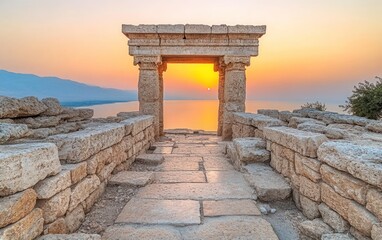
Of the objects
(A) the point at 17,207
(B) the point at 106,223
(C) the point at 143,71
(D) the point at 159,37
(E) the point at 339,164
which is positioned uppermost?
(D) the point at 159,37

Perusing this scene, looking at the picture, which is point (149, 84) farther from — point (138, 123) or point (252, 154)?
point (252, 154)

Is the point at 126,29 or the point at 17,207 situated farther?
the point at 126,29

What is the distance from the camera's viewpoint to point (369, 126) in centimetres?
565

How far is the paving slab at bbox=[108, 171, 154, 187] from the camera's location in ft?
14.9

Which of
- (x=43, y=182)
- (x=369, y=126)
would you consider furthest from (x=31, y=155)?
(x=369, y=126)

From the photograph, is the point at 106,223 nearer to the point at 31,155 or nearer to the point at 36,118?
the point at 31,155

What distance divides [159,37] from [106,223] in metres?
7.11

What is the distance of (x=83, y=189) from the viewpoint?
11.5 ft

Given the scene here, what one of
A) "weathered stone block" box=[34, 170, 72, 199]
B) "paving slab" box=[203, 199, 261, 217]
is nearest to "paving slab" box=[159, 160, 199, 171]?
"paving slab" box=[203, 199, 261, 217]

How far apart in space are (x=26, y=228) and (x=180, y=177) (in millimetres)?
3124

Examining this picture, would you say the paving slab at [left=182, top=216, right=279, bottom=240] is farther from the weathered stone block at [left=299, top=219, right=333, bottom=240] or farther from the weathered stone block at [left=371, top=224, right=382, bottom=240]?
the weathered stone block at [left=371, top=224, right=382, bottom=240]

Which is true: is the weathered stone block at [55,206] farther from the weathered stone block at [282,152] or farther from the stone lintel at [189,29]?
the stone lintel at [189,29]

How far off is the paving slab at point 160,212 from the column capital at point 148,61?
6.23 metres

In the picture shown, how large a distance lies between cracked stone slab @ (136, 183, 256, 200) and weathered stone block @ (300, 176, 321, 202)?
0.72 meters
